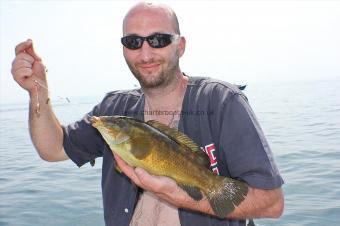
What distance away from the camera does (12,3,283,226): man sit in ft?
11.5

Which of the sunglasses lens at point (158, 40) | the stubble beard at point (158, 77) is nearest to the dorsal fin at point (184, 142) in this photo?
the stubble beard at point (158, 77)

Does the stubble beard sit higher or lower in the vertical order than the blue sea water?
higher

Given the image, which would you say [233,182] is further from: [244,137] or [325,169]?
[325,169]

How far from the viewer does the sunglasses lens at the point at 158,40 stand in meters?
4.16

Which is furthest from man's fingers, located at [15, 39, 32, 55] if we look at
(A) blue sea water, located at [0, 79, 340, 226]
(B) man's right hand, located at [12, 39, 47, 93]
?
(A) blue sea water, located at [0, 79, 340, 226]

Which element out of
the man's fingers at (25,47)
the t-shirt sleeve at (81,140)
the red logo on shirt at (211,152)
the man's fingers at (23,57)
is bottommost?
the t-shirt sleeve at (81,140)

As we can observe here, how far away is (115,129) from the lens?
340 cm

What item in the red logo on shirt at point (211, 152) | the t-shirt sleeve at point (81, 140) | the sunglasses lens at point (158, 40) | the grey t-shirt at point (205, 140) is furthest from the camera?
the t-shirt sleeve at point (81, 140)

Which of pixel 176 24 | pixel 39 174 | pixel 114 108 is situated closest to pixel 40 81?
pixel 114 108

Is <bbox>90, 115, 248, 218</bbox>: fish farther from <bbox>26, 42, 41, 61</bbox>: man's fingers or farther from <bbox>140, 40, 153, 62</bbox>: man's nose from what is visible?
<bbox>26, 42, 41, 61</bbox>: man's fingers

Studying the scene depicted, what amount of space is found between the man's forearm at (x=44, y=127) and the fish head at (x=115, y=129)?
45.4 inches

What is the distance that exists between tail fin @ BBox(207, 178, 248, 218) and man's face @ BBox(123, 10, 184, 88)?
1.42 metres

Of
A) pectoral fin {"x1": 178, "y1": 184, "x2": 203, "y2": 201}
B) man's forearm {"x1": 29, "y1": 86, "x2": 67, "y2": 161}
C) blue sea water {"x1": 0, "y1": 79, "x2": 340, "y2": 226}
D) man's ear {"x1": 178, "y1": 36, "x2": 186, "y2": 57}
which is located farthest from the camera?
blue sea water {"x1": 0, "y1": 79, "x2": 340, "y2": 226}

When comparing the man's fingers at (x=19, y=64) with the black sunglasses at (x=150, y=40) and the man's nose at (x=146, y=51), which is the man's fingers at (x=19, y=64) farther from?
the man's nose at (x=146, y=51)
